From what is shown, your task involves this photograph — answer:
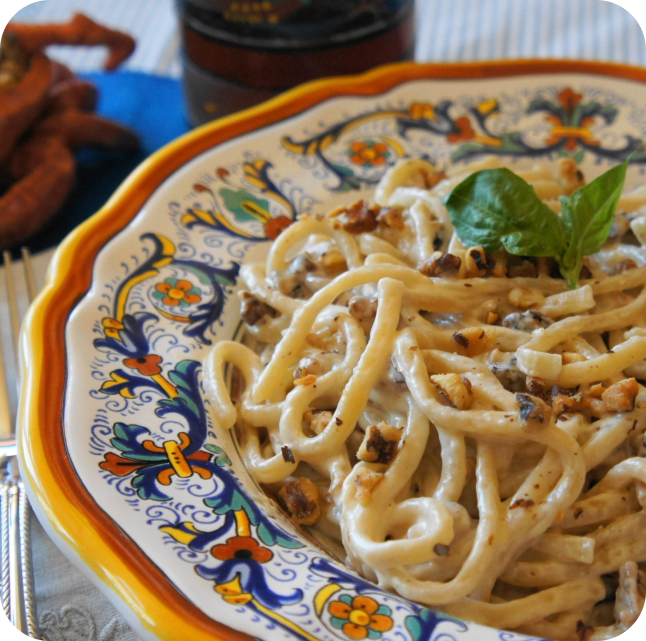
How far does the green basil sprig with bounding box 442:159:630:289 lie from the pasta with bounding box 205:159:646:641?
11 cm

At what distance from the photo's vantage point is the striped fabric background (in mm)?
5062

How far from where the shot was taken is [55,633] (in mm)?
2162

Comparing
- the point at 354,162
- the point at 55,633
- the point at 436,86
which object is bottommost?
the point at 55,633

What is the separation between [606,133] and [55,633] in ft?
9.76

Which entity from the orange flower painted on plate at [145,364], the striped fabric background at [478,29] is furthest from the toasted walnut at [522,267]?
the striped fabric background at [478,29]

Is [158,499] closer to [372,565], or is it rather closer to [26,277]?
[372,565]

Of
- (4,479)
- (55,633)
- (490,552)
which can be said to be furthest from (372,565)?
(4,479)

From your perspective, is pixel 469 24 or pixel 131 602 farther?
pixel 469 24

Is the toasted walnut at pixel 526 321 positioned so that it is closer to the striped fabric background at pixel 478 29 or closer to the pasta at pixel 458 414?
the pasta at pixel 458 414

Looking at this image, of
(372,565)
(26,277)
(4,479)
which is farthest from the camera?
(26,277)

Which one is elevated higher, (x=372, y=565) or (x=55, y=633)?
(x=372, y=565)

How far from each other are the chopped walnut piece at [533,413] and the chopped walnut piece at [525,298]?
1.60 ft

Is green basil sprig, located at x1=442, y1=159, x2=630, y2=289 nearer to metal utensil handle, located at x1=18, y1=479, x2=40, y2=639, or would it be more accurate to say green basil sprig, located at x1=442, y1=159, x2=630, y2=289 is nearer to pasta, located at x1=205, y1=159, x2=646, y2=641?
pasta, located at x1=205, y1=159, x2=646, y2=641

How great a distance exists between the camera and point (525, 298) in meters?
2.47
